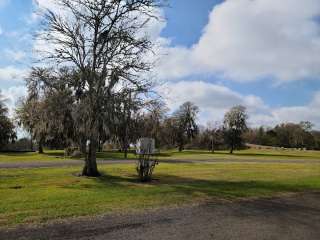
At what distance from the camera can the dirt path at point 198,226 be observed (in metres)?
7.61

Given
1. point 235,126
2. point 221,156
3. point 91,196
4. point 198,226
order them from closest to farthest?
point 198,226 < point 91,196 < point 221,156 < point 235,126

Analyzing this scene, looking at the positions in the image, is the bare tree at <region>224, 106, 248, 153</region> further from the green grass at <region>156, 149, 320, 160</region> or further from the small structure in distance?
the small structure in distance

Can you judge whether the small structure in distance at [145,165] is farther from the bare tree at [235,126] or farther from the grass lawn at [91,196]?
the bare tree at [235,126]

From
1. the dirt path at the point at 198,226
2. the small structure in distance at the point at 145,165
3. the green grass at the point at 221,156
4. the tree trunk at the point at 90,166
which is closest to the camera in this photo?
the dirt path at the point at 198,226

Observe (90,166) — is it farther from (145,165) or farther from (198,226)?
(198,226)

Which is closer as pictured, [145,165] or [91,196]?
[91,196]

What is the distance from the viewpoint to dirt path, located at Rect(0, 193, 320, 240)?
7609 mm

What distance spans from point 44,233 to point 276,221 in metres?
5.27

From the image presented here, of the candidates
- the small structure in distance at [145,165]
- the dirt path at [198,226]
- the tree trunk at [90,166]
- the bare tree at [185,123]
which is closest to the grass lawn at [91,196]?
the small structure in distance at [145,165]

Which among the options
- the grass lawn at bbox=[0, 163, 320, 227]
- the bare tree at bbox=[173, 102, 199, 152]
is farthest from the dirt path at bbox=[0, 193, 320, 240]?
the bare tree at bbox=[173, 102, 199, 152]

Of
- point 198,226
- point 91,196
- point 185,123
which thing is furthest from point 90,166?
point 185,123

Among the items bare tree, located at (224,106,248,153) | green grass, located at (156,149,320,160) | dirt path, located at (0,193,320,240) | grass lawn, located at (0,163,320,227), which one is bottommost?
dirt path, located at (0,193,320,240)


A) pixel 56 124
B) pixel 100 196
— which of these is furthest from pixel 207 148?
pixel 100 196

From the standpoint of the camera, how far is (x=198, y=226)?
Answer: 8.56m
